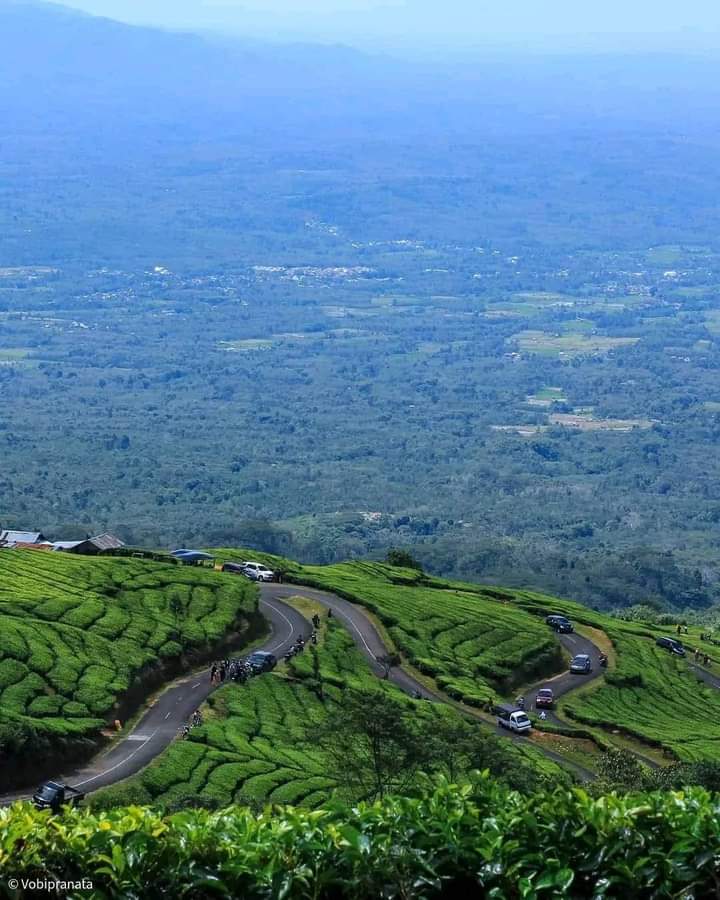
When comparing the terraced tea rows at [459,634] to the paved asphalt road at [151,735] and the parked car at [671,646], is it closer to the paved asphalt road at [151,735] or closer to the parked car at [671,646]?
the paved asphalt road at [151,735]

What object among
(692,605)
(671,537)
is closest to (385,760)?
(692,605)

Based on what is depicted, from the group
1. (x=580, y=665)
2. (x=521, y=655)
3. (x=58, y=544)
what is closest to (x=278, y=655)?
(x=521, y=655)

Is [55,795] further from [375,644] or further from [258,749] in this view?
[375,644]

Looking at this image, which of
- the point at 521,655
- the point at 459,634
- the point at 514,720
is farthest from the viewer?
the point at 459,634

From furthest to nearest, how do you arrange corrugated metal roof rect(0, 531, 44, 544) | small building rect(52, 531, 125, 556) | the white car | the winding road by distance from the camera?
corrugated metal roof rect(0, 531, 44, 544) → small building rect(52, 531, 125, 556) → the white car → the winding road

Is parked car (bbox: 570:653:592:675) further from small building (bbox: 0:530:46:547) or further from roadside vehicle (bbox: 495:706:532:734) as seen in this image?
small building (bbox: 0:530:46:547)

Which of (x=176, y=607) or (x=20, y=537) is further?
(x=20, y=537)

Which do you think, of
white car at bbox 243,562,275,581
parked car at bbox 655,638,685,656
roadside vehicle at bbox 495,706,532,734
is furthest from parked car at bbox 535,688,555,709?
parked car at bbox 655,638,685,656

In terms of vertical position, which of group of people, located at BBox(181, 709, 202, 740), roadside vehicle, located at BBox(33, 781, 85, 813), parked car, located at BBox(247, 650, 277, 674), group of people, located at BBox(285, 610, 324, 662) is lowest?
group of people, located at BBox(285, 610, 324, 662)
